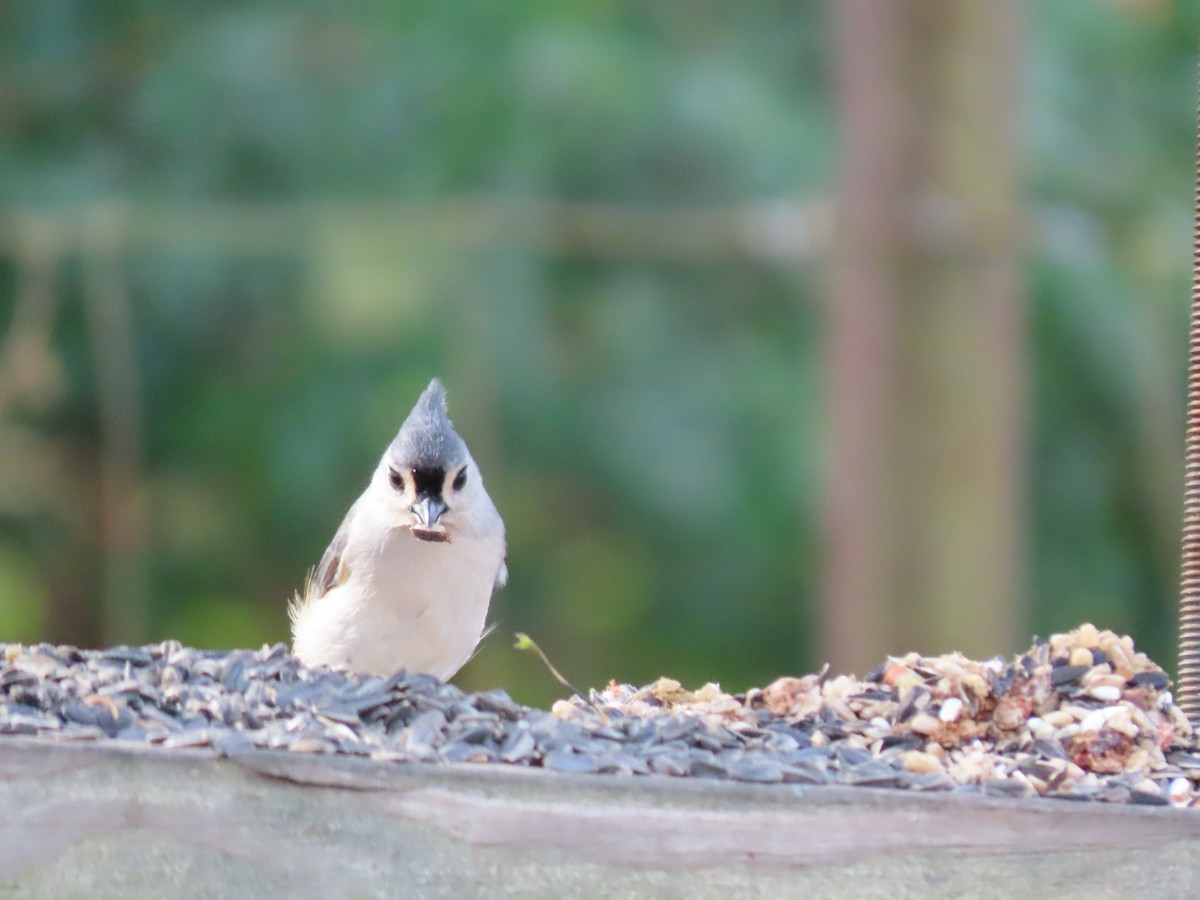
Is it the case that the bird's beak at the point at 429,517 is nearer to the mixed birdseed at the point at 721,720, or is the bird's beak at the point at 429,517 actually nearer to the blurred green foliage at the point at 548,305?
the mixed birdseed at the point at 721,720

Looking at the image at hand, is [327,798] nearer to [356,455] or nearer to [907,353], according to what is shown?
[907,353]

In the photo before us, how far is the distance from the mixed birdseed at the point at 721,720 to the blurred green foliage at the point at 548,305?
4.10m

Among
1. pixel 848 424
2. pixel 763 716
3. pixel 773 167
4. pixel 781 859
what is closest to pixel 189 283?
pixel 773 167

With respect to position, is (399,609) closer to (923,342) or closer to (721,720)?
(721,720)

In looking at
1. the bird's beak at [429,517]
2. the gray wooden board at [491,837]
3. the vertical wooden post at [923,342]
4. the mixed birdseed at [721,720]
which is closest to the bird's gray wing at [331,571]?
the bird's beak at [429,517]

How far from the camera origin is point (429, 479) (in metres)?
3.99

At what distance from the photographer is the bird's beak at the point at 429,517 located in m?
3.86

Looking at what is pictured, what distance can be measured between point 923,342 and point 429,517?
5.95 ft

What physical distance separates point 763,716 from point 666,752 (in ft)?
1.45

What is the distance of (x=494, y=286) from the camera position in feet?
23.2

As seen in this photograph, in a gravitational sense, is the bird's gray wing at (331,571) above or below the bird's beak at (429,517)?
below

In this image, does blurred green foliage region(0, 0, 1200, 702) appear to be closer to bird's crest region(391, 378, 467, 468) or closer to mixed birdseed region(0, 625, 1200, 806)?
bird's crest region(391, 378, 467, 468)

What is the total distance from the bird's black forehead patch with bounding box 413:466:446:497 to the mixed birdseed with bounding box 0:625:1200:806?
1.11 m

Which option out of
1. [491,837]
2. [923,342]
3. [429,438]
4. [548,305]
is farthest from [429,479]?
[548,305]
